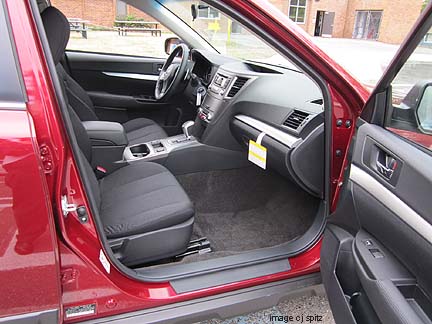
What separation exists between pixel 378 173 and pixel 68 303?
1046mm

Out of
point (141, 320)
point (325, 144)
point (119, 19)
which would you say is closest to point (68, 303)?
point (141, 320)

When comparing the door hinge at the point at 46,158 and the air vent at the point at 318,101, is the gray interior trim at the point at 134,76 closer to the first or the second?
the air vent at the point at 318,101

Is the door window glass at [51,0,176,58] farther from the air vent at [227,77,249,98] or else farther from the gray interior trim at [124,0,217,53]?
the air vent at [227,77,249,98]

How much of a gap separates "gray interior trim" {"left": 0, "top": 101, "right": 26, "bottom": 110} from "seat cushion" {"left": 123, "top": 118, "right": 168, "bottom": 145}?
4.81 ft

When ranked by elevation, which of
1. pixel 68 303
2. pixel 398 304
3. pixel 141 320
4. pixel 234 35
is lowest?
pixel 141 320

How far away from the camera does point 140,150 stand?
2285mm

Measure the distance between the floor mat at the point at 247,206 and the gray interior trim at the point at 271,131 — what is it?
40 centimetres

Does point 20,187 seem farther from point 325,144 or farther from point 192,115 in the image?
point 192,115

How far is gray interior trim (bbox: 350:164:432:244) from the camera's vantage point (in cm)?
89

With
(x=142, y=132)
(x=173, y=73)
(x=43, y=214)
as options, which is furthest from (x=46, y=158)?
(x=173, y=73)

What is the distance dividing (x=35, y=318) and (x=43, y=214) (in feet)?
1.08

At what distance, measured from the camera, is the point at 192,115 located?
2996 millimetres

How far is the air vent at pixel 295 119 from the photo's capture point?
164 centimetres

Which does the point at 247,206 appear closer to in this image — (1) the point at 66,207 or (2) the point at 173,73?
(2) the point at 173,73
